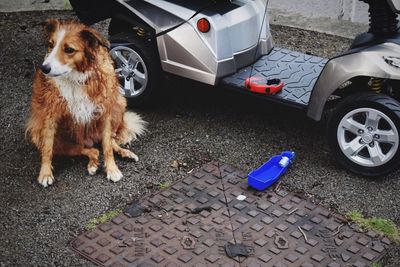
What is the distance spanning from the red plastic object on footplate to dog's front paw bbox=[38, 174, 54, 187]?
1730mm

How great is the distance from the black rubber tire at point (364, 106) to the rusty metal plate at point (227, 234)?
1.65ft

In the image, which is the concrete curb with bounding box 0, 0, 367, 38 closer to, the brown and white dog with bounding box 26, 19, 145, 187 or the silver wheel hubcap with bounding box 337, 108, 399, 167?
the brown and white dog with bounding box 26, 19, 145, 187

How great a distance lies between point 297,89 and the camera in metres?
5.27

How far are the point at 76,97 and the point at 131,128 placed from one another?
2.70ft

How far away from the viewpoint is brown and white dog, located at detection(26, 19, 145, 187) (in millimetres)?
4566

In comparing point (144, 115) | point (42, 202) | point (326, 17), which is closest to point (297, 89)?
point (144, 115)

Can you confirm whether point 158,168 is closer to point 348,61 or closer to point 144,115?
point 144,115

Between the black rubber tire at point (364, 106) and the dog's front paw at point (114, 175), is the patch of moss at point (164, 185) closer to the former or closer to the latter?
the dog's front paw at point (114, 175)

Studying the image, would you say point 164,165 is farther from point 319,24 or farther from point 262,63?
point 319,24

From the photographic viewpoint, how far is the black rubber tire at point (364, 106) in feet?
15.0

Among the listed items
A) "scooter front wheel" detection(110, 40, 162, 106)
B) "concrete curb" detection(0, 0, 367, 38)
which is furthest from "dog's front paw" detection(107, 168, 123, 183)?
"concrete curb" detection(0, 0, 367, 38)

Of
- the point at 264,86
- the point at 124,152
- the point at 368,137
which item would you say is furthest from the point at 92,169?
the point at 368,137

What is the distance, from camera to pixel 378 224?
14.5ft

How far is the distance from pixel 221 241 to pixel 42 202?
4.53 feet
